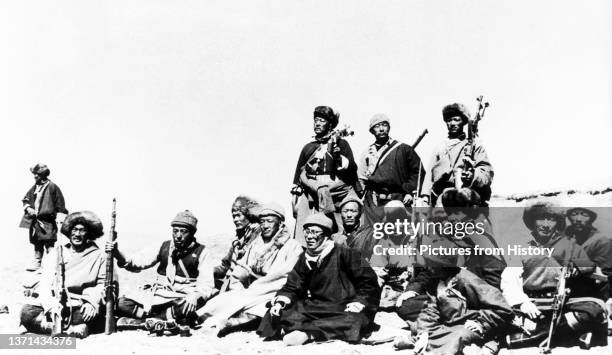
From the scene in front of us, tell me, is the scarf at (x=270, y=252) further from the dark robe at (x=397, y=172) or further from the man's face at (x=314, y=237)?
the dark robe at (x=397, y=172)

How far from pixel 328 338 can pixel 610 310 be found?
2710 mm

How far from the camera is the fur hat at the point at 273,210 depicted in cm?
935

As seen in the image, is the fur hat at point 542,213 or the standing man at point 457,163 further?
the standing man at point 457,163

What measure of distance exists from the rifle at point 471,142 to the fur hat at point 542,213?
839 mm

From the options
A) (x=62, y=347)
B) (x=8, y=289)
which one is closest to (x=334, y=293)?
(x=62, y=347)

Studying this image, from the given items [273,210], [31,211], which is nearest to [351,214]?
[273,210]

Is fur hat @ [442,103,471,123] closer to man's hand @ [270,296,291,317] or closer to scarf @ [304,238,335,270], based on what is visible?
scarf @ [304,238,335,270]

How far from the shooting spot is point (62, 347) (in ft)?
28.9

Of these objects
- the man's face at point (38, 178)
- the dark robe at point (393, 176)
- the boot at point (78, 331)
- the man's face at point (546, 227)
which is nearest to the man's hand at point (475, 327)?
the man's face at point (546, 227)

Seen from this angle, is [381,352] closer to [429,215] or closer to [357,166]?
[429,215]

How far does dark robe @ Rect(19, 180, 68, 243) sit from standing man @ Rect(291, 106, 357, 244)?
413 centimetres

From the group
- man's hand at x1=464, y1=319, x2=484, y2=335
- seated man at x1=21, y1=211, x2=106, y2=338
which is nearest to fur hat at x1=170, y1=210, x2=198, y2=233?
seated man at x1=21, y1=211, x2=106, y2=338

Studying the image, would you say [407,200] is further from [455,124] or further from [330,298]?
[330,298]

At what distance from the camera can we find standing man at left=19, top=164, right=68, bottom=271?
12.4 m
